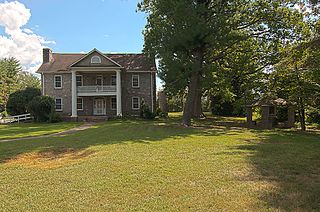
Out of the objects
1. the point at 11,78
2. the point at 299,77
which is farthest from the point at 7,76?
the point at 299,77

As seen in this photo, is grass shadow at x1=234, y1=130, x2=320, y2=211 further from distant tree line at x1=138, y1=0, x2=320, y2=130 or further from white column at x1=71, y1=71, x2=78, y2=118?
white column at x1=71, y1=71, x2=78, y2=118

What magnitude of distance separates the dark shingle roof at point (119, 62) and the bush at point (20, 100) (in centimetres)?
278

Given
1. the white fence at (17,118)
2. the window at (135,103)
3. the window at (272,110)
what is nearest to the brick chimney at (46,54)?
the white fence at (17,118)

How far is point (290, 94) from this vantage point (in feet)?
68.2

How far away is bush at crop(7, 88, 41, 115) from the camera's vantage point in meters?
34.2

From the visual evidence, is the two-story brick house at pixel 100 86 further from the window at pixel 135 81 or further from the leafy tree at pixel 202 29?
the leafy tree at pixel 202 29

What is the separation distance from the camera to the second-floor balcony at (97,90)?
32.6 metres

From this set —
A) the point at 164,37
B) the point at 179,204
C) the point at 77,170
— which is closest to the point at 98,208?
the point at 179,204

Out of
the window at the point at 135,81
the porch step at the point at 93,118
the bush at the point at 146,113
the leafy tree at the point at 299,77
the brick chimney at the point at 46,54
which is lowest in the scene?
the porch step at the point at 93,118

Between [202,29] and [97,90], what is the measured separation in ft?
54.2

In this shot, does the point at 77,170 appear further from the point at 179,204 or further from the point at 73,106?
the point at 73,106

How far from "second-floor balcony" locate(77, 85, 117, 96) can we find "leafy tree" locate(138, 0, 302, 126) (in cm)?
1017

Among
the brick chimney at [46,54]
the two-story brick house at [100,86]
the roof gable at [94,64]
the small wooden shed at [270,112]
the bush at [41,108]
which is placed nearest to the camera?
the small wooden shed at [270,112]

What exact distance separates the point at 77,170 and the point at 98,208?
2.95 metres
